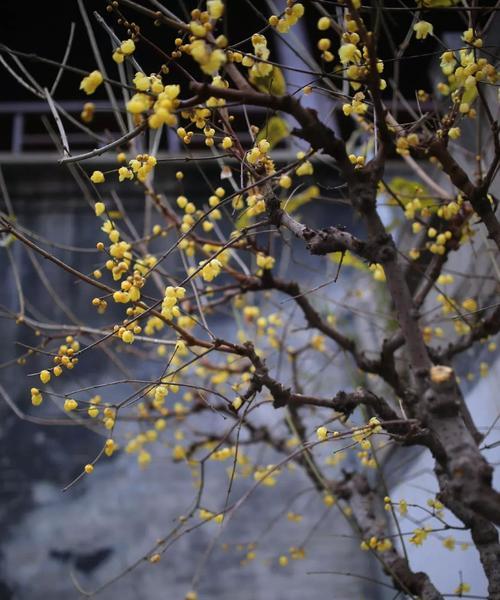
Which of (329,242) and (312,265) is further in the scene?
(312,265)

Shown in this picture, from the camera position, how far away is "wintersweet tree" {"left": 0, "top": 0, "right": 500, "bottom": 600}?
1.42m

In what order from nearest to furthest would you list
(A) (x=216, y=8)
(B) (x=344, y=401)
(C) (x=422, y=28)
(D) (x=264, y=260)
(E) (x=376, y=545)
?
(A) (x=216, y=8)
(C) (x=422, y=28)
(B) (x=344, y=401)
(E) (x=376, y=545)
(D) (x=264, y=260)

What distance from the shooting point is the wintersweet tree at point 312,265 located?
1.42 metres

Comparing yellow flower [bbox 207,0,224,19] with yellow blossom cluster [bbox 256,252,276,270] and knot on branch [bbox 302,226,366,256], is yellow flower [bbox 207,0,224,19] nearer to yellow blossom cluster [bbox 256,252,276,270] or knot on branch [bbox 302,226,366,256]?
knot on branch [bbox 302,226,366,256]

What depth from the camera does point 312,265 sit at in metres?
4.27

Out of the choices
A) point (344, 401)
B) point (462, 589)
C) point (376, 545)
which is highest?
point (344, 401)

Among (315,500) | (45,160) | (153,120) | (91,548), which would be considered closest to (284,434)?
(315,500)

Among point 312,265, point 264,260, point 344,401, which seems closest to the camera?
point 344,401

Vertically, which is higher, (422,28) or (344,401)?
(422,28)

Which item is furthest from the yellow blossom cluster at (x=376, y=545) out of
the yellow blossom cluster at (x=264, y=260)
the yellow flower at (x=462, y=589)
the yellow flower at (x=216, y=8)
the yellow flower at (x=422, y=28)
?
the yellow flower at (x=216, y=8)

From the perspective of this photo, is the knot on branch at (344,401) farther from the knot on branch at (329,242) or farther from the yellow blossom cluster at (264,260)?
the yellow blossom cluster at (264,260)

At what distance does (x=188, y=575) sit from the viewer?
3.41 m

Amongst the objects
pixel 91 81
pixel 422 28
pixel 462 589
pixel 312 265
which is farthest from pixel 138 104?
pixel 312 265

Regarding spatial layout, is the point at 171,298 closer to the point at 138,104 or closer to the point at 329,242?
the point at 329,242
